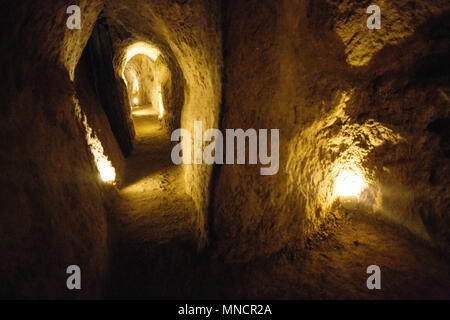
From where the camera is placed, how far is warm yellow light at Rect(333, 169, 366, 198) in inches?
154

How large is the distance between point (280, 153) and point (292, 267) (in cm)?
168

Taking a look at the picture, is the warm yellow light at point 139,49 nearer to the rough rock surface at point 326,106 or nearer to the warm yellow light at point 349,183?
the rough rock surface at point 326,106

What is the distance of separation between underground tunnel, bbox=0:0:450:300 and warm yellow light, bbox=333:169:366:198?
1.2 inches

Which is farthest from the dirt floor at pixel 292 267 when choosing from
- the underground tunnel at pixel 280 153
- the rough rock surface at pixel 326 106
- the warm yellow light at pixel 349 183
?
the warm yellow light at pixel 349 183

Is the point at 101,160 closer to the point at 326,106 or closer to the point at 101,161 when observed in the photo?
the point at 101,161

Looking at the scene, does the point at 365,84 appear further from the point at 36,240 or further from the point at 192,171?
the point at 36,240

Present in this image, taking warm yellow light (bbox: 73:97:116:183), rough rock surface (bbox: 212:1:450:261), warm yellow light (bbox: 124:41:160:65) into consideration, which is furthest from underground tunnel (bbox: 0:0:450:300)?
warm yellow light (bbox: 124:41:160:65)

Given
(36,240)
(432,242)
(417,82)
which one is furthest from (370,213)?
(36,240)

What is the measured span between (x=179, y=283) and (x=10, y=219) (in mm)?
2136

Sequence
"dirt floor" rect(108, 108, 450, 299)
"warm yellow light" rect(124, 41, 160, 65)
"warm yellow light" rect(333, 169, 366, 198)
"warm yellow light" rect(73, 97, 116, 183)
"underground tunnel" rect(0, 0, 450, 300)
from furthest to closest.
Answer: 1. "warm yellow light" rect(124, 41, 160, 65)
2. "warm yellow light" rect(73, 97, 116, 183)
3. "warm yellow light" rect(333, 169, 366, 198)
4. "dirt floor" rect(108, 108, 450, 299)
5. "underground tunnel" rect(0, 0, 450, 300)

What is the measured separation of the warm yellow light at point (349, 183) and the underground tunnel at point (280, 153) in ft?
0.10

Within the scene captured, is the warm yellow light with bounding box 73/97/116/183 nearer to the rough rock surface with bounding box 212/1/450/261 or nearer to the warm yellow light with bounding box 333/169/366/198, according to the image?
the rough rock surface with bounding box 212/1/450/261

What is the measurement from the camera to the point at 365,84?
3.30 meters

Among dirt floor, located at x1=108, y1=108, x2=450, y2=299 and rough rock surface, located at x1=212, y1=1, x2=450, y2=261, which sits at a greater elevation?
rough rock surface, located at x1=212, y1=1, x2=450, y2=261
